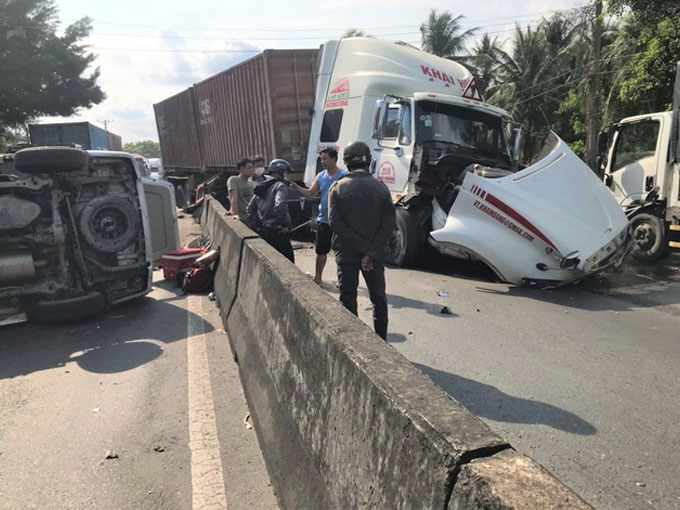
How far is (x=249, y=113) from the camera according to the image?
494 inches

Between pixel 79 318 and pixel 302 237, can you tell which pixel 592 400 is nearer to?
pixel 79 318

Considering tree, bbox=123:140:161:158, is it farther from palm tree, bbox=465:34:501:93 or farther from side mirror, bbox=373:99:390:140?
side mirror, bbox=373:99:390:140

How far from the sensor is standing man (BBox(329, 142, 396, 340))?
4113 millimetres

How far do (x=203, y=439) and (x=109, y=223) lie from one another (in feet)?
11.5

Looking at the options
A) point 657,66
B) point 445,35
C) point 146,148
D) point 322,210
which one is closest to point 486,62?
point 445,35

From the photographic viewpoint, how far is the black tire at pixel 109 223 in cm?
566

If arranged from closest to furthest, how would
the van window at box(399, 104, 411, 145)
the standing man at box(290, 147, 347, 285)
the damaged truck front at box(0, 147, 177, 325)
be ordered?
the damaged truck front at box(0, 147, 177, 325) < the standing man at box(290, 147, 347, 285) < the van window at box(399, 104, 411, 145)

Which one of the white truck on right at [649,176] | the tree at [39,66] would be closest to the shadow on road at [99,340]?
the white truck on right at [649,176]

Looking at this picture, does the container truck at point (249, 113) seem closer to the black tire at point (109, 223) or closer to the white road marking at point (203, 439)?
the black tire at point (109, 223)

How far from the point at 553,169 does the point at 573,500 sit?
623cm

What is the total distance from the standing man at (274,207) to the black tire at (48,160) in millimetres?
1970

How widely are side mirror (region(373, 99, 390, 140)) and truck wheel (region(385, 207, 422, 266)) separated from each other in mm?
1341

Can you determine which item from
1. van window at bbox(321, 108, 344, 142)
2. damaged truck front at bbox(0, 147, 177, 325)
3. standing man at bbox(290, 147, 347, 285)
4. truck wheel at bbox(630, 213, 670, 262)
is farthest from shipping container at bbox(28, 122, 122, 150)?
truck wheel at bbox(630, 213, 670, 262)

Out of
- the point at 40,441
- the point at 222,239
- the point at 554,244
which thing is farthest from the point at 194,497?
the point at 554,244
